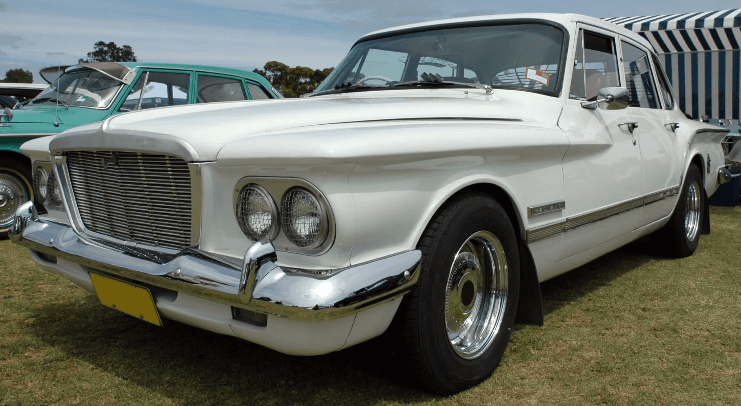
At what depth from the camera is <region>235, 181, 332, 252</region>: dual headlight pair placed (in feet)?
5.82

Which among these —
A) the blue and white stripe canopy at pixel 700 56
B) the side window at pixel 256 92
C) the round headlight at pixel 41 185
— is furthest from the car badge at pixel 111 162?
the blue and white stripe canopy at pixel 700 56

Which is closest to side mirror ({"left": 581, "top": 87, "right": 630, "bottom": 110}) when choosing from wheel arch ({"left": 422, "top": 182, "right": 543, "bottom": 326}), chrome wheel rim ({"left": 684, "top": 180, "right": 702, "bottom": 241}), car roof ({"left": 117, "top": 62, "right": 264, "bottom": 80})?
wheel arch ({"left": 422, "top": 182, "right": 543, "bottom": 326})

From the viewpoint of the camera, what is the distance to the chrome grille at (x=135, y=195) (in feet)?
6.64

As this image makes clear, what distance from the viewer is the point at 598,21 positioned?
3.46 m

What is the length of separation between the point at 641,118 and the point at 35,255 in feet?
11.0

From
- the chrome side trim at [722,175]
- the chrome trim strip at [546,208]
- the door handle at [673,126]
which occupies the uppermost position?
the door handle at [673,126]

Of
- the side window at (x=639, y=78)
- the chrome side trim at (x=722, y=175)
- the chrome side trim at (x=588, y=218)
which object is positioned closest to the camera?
the chrome side trim at (x=588, y=218)

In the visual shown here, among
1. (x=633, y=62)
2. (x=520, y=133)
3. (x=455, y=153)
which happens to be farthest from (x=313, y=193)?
(x=633, y=62)

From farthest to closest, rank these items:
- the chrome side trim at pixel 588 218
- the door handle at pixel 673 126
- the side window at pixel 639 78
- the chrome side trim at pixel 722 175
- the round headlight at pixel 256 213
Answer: the chrome side trim at pixel 722 175, the door handle at pixel 673 126, the side window at pixel 639 78, the chrome side trim at pixel 588 218, the round headlight at pixel 256 213

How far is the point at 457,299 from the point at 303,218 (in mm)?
823

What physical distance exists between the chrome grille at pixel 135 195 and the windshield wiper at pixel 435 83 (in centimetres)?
147

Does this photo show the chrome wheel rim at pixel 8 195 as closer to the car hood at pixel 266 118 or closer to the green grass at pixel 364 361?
the green grass at pixel 364 361

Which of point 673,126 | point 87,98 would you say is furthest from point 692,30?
point 87,98

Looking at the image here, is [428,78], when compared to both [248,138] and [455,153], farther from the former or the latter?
[248,138]
